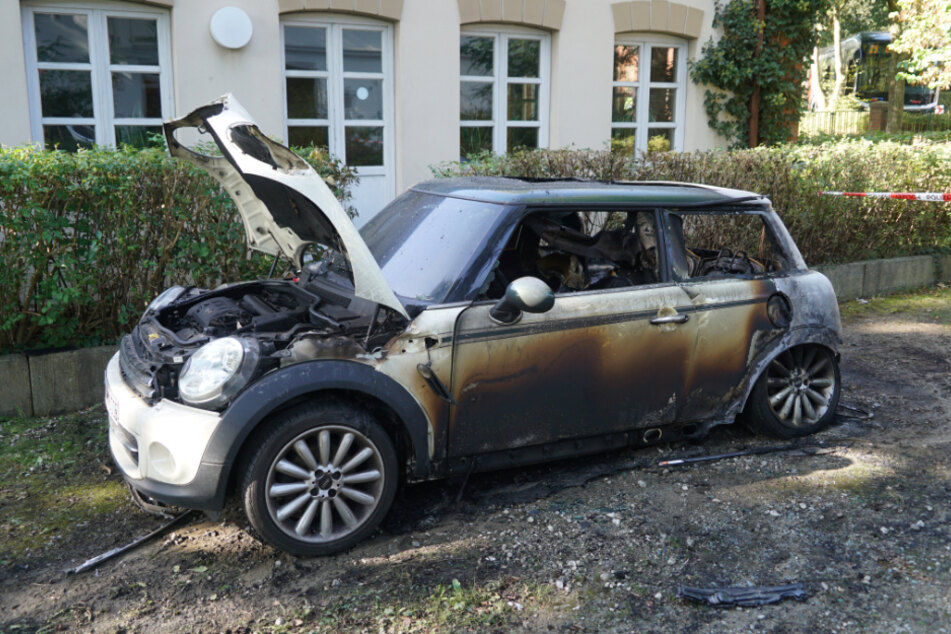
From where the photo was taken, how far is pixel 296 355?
391 centimetres

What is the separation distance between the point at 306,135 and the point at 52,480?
5830 mm

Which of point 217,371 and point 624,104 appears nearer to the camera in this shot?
point 217,371

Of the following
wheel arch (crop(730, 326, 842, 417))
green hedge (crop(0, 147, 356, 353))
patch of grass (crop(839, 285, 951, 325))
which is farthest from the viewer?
patch of grass (crop(839, 285, 951, 325))

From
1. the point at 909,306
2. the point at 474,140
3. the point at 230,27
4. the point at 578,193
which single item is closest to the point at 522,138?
the point at 474,140

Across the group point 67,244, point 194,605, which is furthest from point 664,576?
point 67,244

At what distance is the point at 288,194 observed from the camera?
13.8ft

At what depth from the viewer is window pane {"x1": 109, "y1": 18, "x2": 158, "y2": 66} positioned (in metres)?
8.89

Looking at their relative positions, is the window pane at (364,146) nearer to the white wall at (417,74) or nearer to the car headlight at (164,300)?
the white wall at (417,74)

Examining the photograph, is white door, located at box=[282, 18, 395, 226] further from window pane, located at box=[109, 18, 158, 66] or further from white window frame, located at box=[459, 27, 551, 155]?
window pane, located at box=[109, 18, 158, 66]

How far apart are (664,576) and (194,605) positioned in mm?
2047

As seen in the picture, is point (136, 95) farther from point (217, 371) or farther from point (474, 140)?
point (217, 371)

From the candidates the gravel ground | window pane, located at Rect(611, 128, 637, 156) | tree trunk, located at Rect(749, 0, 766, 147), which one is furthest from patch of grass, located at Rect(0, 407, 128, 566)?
tree trunk, located at Rect(749, 0, 766, 147)

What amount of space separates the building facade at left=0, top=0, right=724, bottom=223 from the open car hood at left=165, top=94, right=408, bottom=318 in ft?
15.1

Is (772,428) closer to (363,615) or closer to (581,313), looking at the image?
(581,313)
